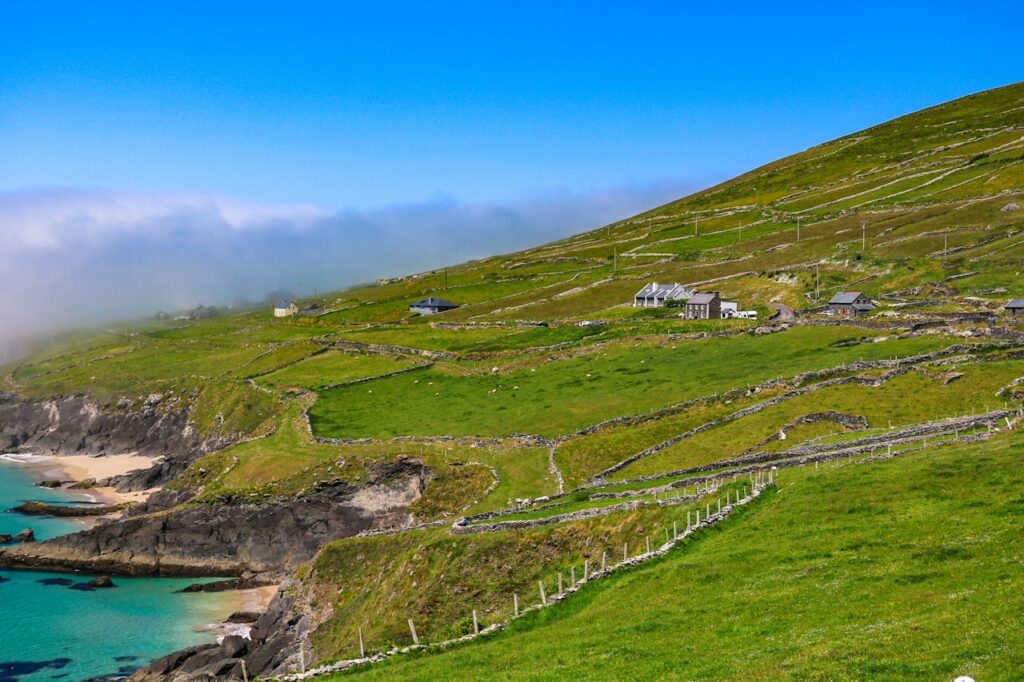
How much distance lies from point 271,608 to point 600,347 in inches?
2535

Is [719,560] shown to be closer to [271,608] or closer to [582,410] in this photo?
[271,608]

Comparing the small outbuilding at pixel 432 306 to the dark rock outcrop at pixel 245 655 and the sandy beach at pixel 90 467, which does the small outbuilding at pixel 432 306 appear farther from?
the dark rock outcrop at pixel 245 655

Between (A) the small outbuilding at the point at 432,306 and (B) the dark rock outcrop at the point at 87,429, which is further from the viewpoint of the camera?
(A) the small outbuilding at the point at 432,306

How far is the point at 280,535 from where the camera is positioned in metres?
82.8

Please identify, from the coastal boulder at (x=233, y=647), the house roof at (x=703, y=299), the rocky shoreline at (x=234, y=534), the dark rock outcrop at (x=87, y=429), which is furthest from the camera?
the dark rock outcrop at (x=87, y=429)

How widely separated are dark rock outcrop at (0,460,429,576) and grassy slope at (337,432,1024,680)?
1809 inches

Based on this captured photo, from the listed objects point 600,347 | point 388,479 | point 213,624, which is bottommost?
point 213,624

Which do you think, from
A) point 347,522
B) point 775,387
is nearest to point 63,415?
point 347,522

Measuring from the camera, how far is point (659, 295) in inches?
5989

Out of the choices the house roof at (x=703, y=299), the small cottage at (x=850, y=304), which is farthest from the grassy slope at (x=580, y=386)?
the house roof at (x=703, y=299)

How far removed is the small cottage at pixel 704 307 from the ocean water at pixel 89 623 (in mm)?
81767

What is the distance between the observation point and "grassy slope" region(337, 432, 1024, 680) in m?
22.6

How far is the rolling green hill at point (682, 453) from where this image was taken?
27.8 meters

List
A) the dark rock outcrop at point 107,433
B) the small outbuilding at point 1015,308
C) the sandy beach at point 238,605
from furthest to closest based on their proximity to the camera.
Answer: the dark rock outcrop at point 107,433 → the small outbuilding at point 1015,308 → the sandy beach at point 238,605
